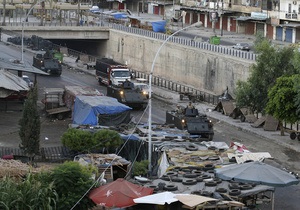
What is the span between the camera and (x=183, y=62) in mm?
91562

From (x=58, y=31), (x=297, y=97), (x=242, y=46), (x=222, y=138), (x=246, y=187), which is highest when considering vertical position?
(x=297, y=97)

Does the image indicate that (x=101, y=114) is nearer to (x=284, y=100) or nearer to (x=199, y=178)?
(x=284, y=100)

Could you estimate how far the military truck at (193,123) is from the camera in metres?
55.7

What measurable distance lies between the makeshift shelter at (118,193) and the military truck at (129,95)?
101 feet

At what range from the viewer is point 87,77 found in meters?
89.0

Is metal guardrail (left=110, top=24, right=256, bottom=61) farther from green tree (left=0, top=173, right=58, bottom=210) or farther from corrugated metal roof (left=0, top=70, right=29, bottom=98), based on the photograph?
green tree (left=0, top=173, right=58, bottom=210)

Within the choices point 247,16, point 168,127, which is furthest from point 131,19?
point 168,127

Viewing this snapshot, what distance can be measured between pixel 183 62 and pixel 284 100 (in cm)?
3424

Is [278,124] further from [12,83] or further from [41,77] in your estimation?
[41,77]

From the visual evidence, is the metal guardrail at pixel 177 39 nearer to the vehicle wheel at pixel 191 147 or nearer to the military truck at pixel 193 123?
the military truck at pixel 193 123

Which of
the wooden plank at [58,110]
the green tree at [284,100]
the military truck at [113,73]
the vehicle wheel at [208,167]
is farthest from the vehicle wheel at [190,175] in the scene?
the military truck at [113,73]

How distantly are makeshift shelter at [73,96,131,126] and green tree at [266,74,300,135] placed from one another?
335 inches

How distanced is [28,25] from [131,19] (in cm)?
1702

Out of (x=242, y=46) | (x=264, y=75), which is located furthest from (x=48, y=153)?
(x=242, y=46)
